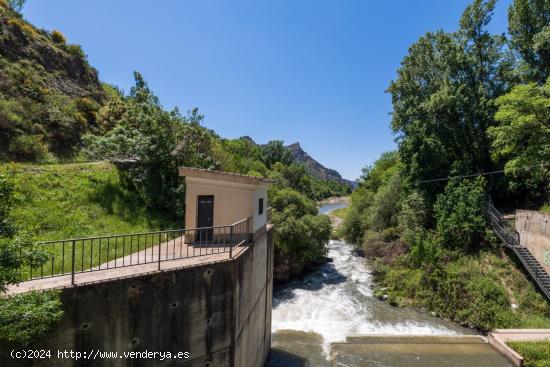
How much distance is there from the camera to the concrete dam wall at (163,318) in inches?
217

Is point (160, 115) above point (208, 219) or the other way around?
above

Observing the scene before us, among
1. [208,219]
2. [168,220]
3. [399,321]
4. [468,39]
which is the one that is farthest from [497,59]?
[168,220]

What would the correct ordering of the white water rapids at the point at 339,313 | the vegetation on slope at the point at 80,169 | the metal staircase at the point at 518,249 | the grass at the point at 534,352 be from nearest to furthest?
1. the vegetation on slope at the point at 80,169
2. the grass at the point at 534,352
3. the metal staircase at the point at 518,249
4. the white water rapids at the point at 339,313

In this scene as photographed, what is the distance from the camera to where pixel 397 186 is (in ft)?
83.4

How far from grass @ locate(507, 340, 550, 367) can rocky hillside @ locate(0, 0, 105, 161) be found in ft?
91.1

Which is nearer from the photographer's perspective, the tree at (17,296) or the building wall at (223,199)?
the tree at (17,296)

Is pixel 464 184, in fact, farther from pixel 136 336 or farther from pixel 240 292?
pixel 136 336

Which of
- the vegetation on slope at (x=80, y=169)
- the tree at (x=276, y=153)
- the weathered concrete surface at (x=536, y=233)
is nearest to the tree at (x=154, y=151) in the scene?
the vegetation on slope at (x=80, y=169)

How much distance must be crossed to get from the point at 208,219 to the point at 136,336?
4891 mm

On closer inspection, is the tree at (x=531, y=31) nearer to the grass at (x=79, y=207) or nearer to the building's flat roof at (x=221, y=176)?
the building's flat roof at (x=221, y=176)

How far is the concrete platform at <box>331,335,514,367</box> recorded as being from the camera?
1177cm

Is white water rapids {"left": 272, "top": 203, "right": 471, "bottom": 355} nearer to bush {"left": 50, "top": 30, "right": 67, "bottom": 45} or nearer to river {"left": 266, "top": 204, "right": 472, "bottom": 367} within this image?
river {"left": 266, "top": 204, "right": 472, "bottom": 367}

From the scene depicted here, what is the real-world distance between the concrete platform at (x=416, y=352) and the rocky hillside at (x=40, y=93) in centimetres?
2211

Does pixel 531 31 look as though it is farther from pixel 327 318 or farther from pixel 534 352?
pixel 327 318
